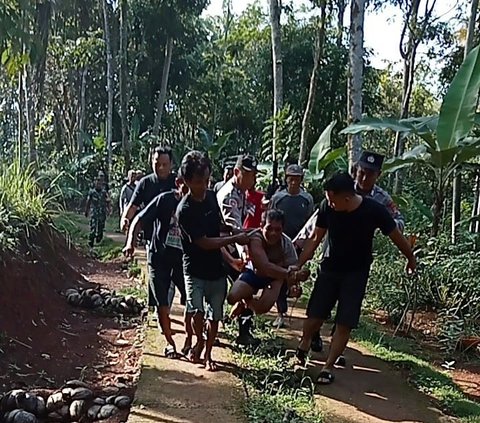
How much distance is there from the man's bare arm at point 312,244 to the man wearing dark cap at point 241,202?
0.54 metres

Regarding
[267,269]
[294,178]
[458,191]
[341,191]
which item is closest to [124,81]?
[458,191]

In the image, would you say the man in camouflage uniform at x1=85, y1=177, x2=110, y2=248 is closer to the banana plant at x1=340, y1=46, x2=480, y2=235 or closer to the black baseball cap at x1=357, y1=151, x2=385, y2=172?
the banana plant at x1=340, y1=46, x2=480, y2=235

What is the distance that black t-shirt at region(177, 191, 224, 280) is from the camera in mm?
4375

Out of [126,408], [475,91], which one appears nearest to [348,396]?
[126,408]

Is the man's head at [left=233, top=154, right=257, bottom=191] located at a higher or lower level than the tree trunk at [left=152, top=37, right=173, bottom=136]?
lower

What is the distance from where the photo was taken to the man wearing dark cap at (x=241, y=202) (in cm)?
509

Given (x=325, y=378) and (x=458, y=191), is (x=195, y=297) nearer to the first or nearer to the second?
(x=325, y=378)

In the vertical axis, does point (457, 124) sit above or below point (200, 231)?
above

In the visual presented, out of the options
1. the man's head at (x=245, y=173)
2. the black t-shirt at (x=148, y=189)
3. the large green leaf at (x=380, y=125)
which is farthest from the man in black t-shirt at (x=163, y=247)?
the large green leaf at (x=380, y=125)

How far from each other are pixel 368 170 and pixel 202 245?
1474 millimetres

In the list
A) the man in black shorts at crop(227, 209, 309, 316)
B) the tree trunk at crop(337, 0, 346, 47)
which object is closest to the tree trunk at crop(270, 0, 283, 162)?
the tree trunk at crop(337, 0, 346, 47)

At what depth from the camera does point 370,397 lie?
4.35m

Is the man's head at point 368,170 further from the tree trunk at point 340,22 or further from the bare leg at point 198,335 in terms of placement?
the tree trunk at point 340,22

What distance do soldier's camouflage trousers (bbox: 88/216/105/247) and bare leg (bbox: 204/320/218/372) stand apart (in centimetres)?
867
